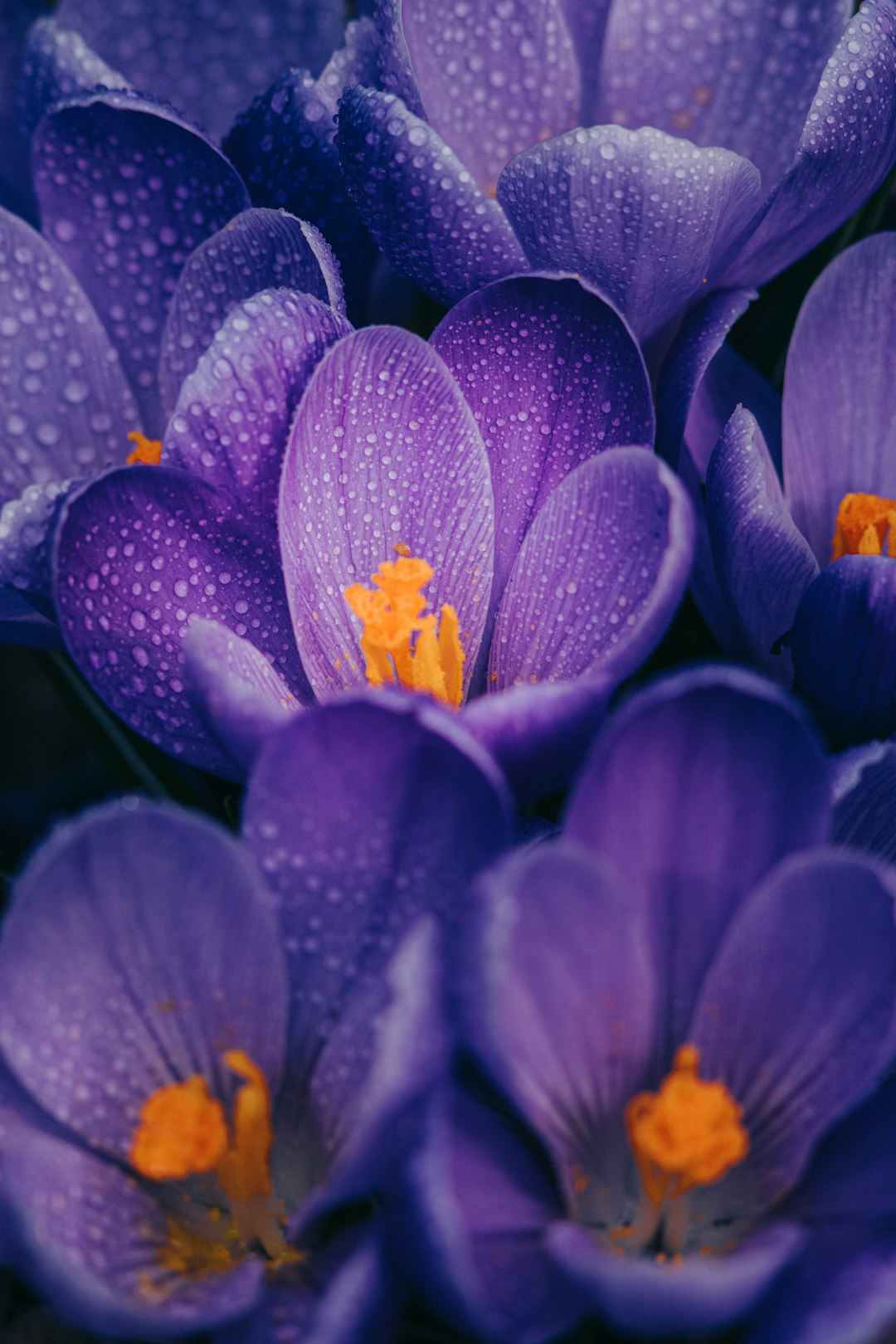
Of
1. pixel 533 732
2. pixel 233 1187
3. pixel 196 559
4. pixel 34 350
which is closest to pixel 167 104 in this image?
pixel 34 350

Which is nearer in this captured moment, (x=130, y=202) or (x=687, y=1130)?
→ (x=687, y=1130)

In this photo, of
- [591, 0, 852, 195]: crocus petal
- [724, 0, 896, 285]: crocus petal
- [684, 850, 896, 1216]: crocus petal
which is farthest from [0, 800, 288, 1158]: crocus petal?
[591, 0, 852, 195]: crocus petal

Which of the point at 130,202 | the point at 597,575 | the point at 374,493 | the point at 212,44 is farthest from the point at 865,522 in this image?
the point at 212,44

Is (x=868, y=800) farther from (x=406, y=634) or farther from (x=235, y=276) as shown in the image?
(x=235, y=276)

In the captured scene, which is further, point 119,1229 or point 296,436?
point 296,436

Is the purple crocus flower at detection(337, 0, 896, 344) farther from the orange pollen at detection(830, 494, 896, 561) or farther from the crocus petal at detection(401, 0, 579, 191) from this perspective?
the orange pollen at detection(830, 494, 896, 561)

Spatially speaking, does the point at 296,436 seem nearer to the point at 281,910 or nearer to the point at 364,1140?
the point at 281,910

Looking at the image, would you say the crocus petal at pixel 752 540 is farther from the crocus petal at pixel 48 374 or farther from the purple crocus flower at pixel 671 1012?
the crocus petal at pixel 48 374
